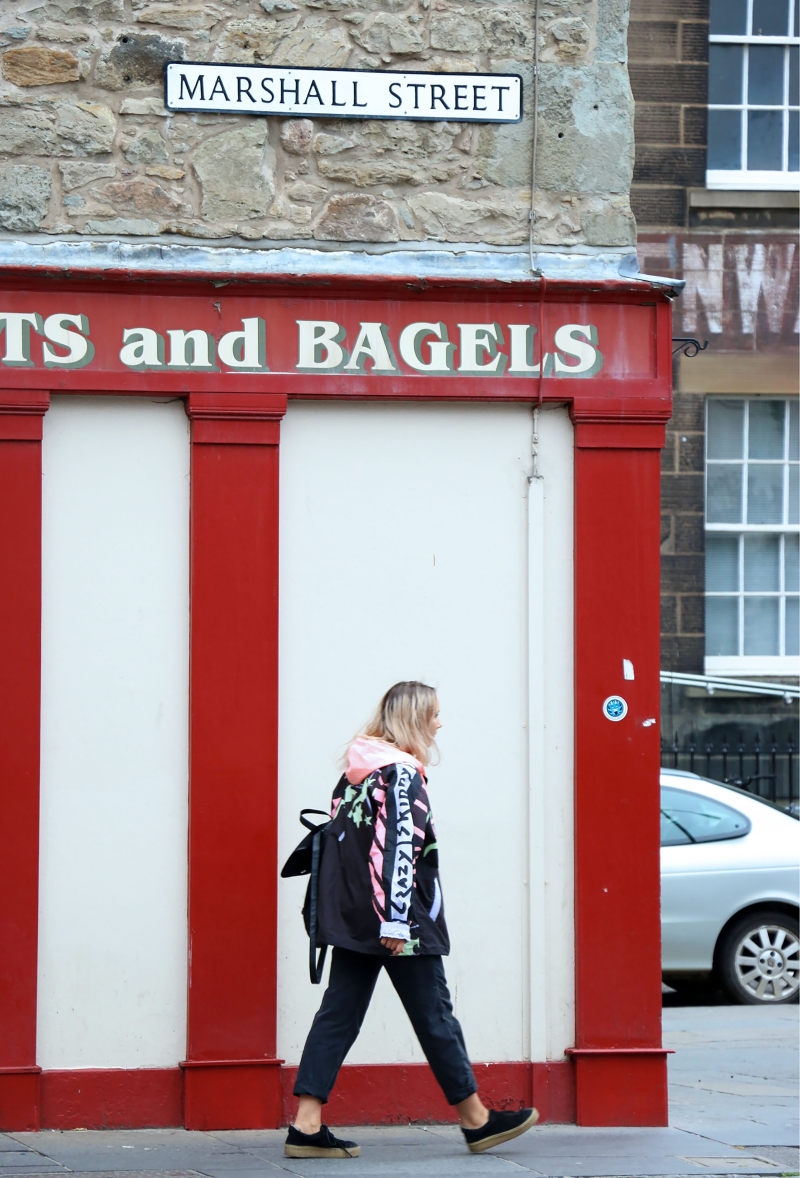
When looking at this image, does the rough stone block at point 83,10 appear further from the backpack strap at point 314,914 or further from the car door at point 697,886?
the car door at point 697,886

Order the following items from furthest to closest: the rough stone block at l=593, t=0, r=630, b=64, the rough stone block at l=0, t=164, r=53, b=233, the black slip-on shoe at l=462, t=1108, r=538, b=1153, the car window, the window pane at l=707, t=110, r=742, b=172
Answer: the window pane at l=707, t=110, r=742, b=172
the car window
the rough stone block at l=593, t=0, r=630, b=64
the rough stone block at l=0, t=164, r=53, b=233
the black slip-on shoe at l=462, t=1108, r=538, b=1153

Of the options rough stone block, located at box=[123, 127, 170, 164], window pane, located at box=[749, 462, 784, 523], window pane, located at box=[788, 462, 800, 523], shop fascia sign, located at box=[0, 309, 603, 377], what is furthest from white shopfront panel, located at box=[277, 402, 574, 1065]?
window pane, located at box=[788, 462, 800, 523]

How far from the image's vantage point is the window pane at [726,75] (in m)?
15.9

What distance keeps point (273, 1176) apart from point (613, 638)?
8.33 feet

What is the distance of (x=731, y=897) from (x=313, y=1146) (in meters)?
5.28

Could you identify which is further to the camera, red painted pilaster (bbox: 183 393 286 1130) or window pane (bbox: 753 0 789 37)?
window pane (bbox: 753 0 789 37)

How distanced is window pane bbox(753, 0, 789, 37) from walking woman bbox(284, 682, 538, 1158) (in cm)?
1163

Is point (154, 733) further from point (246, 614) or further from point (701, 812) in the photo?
point (701, 812)

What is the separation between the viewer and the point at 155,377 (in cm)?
689

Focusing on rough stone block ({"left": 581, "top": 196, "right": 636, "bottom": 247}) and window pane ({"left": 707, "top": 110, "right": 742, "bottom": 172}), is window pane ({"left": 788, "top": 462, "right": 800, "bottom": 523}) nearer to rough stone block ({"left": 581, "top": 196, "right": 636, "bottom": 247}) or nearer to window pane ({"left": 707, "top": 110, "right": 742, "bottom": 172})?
window pane ({"left": 707, "top": 110, "right": 742, "bottom": 172})

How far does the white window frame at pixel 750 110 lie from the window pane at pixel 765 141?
0.13ft

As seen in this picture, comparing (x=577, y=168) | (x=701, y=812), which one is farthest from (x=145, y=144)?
(x=701, y=812)

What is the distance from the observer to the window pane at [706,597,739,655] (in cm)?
1609

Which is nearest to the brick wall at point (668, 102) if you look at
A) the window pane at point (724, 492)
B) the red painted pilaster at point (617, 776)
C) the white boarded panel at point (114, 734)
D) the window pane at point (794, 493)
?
the window pane at point (724, 492)
